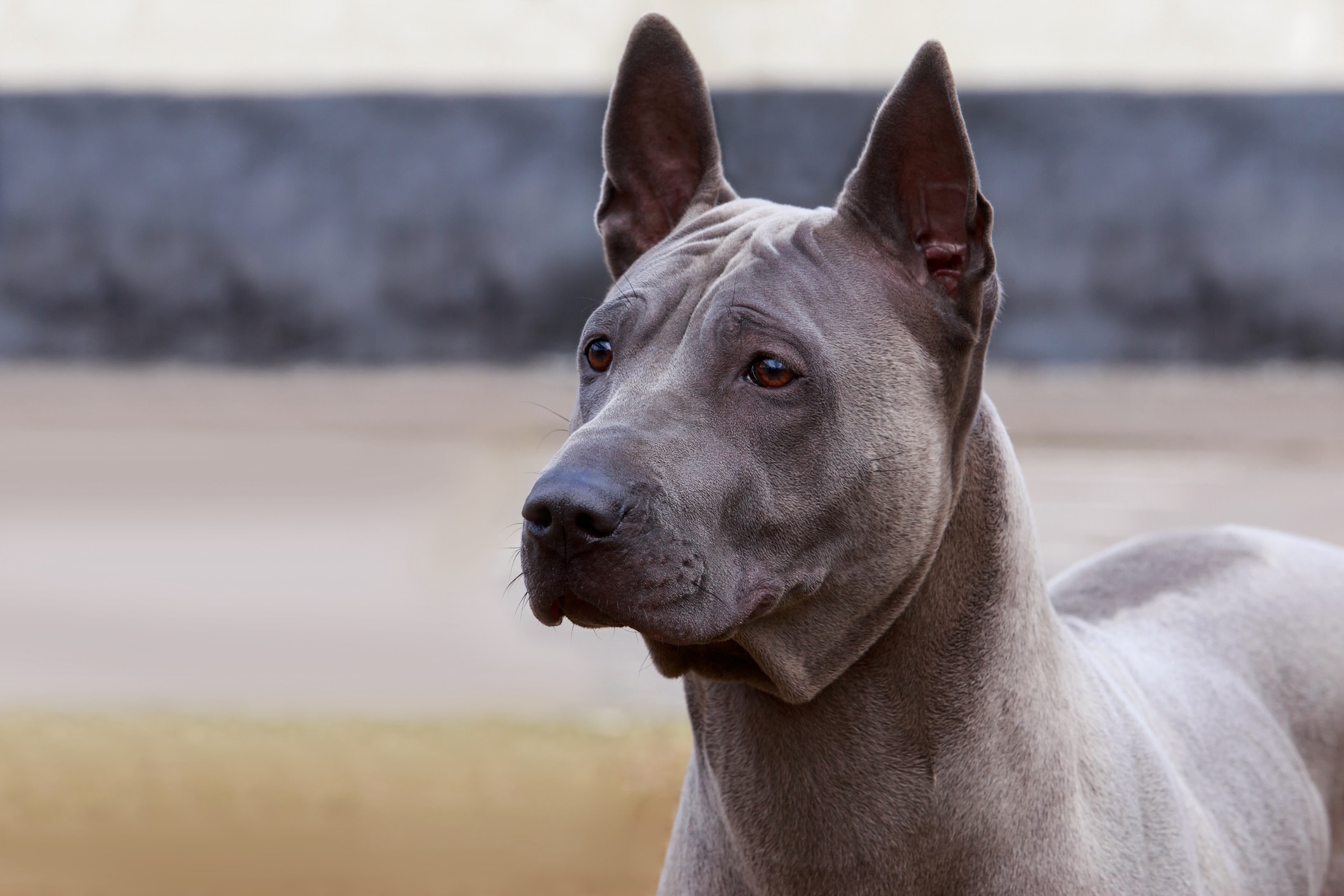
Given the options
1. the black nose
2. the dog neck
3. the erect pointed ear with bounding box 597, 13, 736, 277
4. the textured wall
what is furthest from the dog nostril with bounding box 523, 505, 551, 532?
the textured wall

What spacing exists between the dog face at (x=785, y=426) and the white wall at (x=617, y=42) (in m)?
11.1

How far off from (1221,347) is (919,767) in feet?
37.0

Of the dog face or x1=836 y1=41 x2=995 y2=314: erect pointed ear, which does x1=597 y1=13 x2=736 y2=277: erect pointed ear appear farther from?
x1=836 y1=41 x2=995 y2=314: erect pointed ear

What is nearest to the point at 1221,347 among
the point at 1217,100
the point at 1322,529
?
the point at 1217,100

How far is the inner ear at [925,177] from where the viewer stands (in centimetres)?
274

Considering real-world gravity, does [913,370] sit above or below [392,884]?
above

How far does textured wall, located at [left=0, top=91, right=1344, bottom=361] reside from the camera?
13.2 metres

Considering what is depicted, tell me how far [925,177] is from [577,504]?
0.91m

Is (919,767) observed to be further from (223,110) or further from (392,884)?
(223,110)

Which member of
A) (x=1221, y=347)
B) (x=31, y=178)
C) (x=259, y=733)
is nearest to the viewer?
(x=259, y=733)

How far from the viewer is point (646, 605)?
251cm

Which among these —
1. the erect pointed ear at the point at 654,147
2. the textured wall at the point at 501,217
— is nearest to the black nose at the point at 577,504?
the erect pointed ear at the point at 654,147

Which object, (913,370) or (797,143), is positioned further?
(797,143)

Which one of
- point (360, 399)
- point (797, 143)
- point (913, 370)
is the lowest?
point (360, 399)
